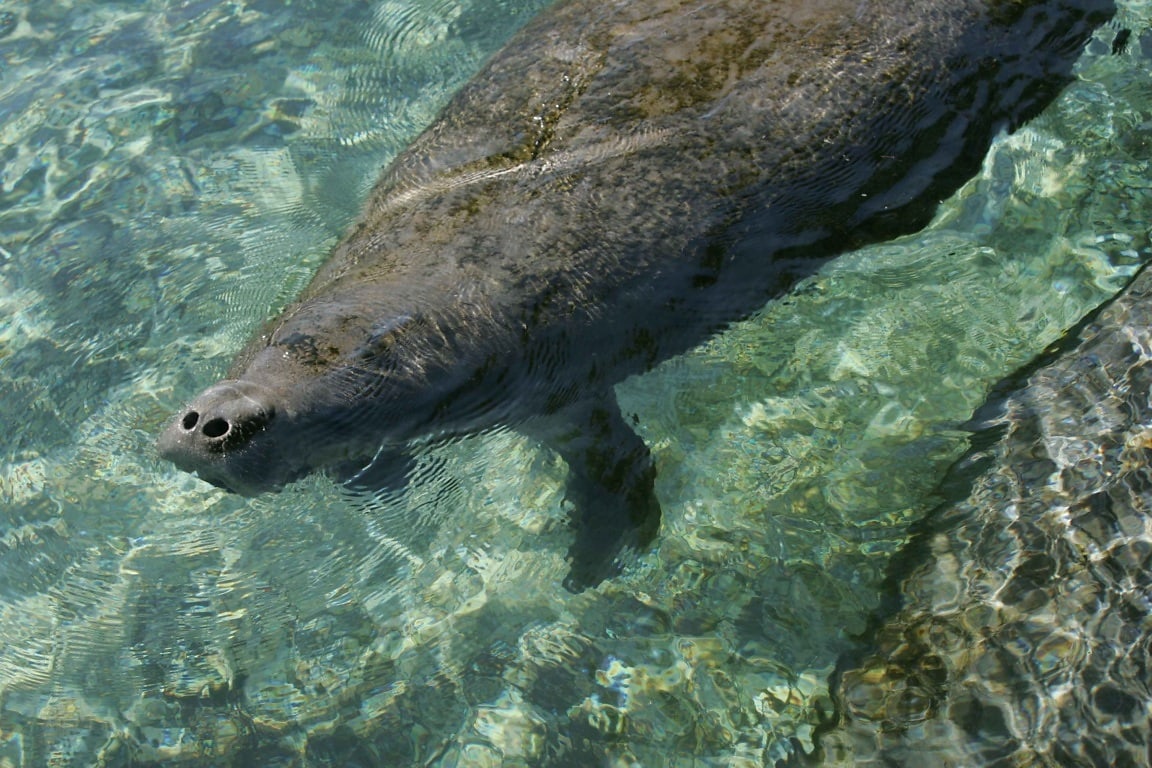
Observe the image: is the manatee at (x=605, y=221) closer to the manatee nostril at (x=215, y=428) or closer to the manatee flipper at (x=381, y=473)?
the manatee flipper at (x=381, y=473)

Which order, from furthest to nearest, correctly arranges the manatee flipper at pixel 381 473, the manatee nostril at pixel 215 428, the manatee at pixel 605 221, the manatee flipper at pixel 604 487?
the manatee flipper at pixel 604 487 < the manatee flipper at pixel 381 473 < the manatee at pixel 605 221 < the manatee nostril at pixel 215 428

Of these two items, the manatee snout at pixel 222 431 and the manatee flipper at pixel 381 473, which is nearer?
the manatee snout at pixel 222 431

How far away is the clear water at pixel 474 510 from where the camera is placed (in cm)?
461


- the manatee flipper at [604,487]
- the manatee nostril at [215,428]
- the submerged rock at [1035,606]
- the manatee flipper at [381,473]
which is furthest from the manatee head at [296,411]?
the submerged rock at [1035,606]

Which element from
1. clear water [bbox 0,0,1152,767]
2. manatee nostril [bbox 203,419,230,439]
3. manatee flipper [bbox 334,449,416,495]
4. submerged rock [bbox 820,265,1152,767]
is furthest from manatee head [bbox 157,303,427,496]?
submerged rock [bbox 820,265,1152,767]

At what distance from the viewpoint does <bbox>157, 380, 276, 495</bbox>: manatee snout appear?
12.5 feet

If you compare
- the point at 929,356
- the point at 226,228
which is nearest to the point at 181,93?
the point at 226,228

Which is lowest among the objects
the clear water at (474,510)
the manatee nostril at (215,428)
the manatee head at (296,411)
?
the clear water at (474,510)

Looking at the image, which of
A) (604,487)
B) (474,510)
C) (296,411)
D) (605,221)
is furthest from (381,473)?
(605,221)

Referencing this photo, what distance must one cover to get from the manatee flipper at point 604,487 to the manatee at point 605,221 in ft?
0.03

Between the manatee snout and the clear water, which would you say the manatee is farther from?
the clear water

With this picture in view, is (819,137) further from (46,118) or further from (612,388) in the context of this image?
(46,118)

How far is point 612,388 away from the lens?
500cm

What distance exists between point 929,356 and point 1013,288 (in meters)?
0.66
